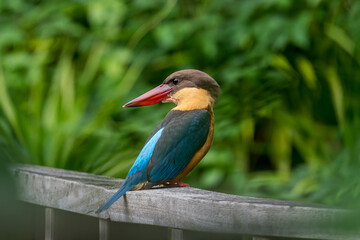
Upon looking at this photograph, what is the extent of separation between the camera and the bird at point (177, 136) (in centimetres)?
153

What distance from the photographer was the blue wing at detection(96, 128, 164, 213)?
136 centimetres

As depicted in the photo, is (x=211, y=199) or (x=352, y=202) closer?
(x=352, y=202)

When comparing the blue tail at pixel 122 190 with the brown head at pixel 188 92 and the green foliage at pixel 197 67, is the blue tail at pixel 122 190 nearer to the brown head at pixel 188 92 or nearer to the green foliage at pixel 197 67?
the brown head at pixel 188 92

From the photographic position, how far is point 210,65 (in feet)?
13.1

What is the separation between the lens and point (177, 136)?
160cm

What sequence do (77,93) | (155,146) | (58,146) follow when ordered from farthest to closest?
(77,93) → (58,146) → (155,146)

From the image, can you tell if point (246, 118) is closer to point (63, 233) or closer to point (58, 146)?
point (58, 146)

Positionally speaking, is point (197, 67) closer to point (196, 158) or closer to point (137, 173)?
point (196, 158)

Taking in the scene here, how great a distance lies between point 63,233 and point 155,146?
326 mm

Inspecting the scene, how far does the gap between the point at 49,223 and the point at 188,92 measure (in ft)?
1.77

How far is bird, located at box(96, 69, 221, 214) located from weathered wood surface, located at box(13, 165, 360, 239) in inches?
2.6

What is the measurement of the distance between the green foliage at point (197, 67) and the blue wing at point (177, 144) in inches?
60.3

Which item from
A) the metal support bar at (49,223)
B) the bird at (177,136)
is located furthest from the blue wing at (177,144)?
the metal support bar at (49,223)

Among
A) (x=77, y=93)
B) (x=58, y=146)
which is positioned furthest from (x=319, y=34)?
(x=58, y=146)
